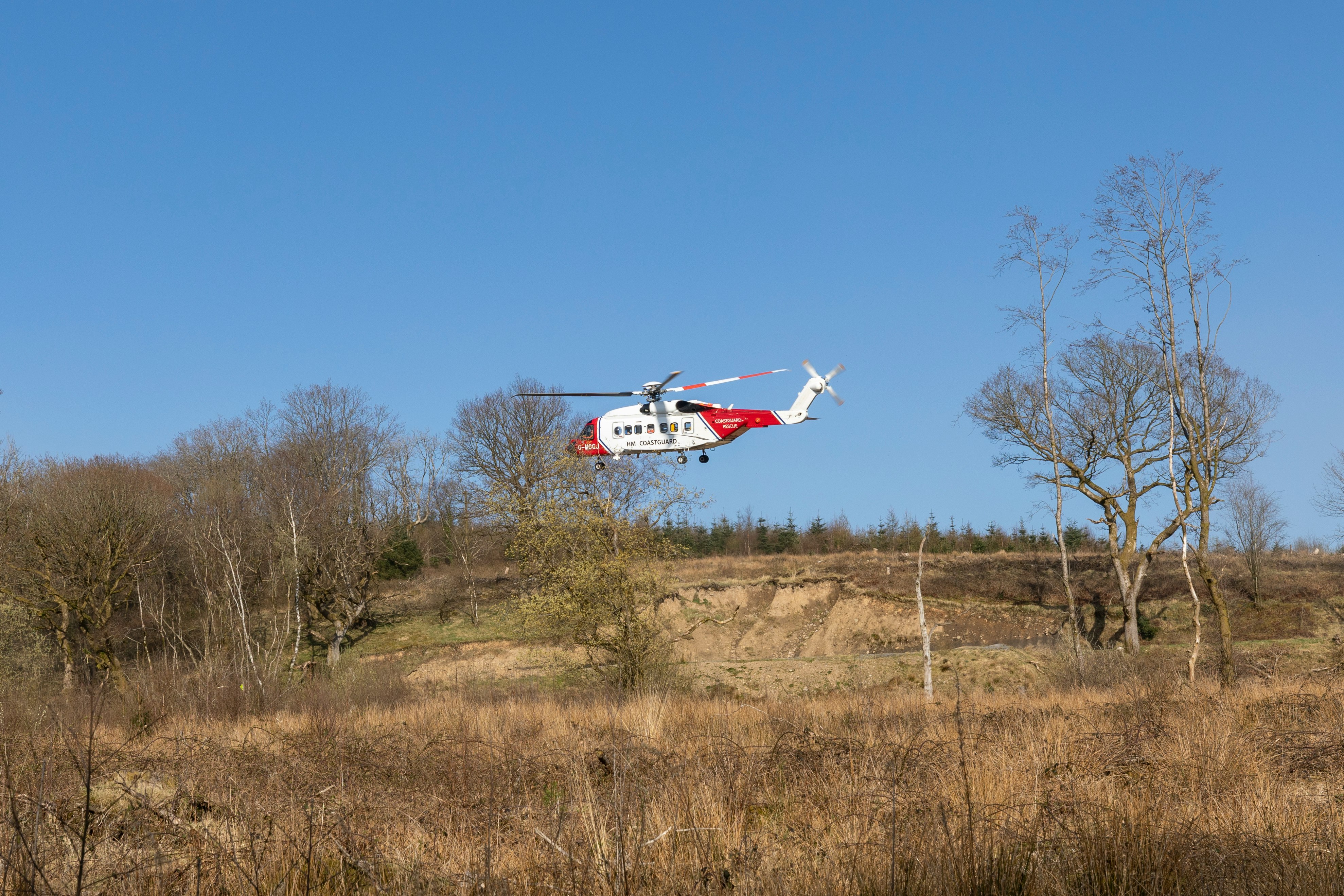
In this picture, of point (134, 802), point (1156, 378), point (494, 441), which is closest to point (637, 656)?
point (134, 802)

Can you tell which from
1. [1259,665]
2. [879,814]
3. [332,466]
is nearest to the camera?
[879,814]

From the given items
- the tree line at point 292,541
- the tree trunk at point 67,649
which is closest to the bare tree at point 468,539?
the tree line at point 292,541

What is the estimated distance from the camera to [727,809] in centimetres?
687

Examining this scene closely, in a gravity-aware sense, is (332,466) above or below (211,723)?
above

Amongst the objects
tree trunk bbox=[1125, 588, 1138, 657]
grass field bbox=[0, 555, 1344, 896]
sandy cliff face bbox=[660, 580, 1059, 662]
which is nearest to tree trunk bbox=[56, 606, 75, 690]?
grass field bbox=[0, 555, 1344, 896]

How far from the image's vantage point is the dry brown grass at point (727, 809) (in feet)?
16.0

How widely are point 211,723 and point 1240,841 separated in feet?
55.5

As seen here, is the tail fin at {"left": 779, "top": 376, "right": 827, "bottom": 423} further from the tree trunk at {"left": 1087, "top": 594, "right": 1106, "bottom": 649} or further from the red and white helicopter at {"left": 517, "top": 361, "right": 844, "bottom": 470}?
the tree trunk at {"left": 1087, "top": 594, "right": 1106, "bottom": 649}

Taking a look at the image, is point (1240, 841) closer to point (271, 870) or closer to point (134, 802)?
point (271, 870)

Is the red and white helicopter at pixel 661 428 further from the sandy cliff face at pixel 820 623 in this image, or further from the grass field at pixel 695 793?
the sandy cliff face at pixel 820 623

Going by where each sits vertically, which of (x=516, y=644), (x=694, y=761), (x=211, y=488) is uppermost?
(x=211, y=488)

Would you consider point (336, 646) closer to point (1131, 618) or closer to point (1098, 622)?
point (1131, 618)

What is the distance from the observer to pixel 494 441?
51969 millimetres

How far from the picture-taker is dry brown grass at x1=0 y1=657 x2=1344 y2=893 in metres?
4.88
